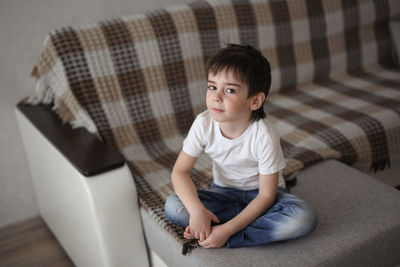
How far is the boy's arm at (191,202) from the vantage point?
1204mm

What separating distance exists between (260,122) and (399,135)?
0.88 m

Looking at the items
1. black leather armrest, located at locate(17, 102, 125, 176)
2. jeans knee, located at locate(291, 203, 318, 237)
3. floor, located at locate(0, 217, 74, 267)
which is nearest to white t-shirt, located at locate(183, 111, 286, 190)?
jeans knee, located at locate(291, 203, 318, 237)

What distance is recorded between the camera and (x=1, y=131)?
1.92 m

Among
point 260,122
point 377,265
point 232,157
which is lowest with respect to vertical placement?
point 377,265

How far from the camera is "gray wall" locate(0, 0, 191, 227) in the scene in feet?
5.90

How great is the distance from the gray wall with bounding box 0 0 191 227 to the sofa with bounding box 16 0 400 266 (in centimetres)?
10

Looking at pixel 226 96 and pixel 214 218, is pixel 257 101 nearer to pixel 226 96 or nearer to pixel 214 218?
pixel 226 96

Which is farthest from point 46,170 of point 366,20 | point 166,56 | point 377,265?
point 366,20

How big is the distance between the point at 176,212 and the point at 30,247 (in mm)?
967

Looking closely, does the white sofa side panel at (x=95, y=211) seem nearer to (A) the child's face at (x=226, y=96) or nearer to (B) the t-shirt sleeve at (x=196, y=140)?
(B) the t-shirt sleeve at (x=196, y=140)

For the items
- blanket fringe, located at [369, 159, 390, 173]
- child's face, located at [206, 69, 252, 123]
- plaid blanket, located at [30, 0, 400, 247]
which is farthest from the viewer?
blanket fringe, located at [369, 159, 390, 173]

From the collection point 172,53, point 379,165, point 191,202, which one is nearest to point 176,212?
point 191,202

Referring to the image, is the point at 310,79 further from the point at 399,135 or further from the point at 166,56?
the point at 166,56

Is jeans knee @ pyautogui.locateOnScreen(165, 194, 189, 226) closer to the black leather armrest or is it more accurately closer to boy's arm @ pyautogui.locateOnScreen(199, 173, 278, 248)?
boy's arm @ pyautogui.locateOnScreen(199, 173, 278, 248)
